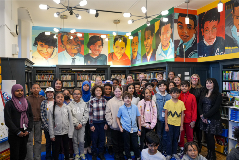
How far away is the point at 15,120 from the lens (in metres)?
2.55

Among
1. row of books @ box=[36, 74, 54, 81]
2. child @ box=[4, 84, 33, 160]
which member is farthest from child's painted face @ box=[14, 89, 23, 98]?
row of books @ box=[36, 74, 54, 81]

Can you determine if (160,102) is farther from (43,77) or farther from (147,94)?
(43,77)

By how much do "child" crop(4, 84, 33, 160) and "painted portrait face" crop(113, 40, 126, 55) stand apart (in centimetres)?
744

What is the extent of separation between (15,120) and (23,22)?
20.8 feet

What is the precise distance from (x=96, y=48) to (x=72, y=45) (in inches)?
51.3

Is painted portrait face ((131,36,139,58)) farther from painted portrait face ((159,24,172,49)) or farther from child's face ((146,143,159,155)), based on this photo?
child's face ((146,143,159,155))

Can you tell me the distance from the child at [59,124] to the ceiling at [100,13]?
4442 mm

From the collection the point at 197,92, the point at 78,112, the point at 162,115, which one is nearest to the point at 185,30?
the point at 197,92

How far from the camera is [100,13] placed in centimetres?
695

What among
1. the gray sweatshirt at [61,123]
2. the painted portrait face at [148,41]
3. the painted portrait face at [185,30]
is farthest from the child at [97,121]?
the painted portrait face at [148,41]

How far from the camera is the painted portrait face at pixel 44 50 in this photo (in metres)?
8.55

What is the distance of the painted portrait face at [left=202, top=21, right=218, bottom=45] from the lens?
5.53 metres

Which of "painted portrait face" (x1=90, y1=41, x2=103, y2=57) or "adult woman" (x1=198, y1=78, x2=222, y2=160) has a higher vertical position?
"painted portrait face" (x1=90, y1=41, x2=103, y2=57)

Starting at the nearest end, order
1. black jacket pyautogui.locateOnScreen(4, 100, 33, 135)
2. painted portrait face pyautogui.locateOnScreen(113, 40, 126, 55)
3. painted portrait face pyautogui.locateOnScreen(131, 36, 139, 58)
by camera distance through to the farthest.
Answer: black jacket pyautogui.locateOnScreen(4, 100, 33, 135), painted portrait face pyautogui.locateOnScreen(131, 36, 139, 58), painted portrait face pyautogui.locateOnScreen(113, 40, 126, 55)
